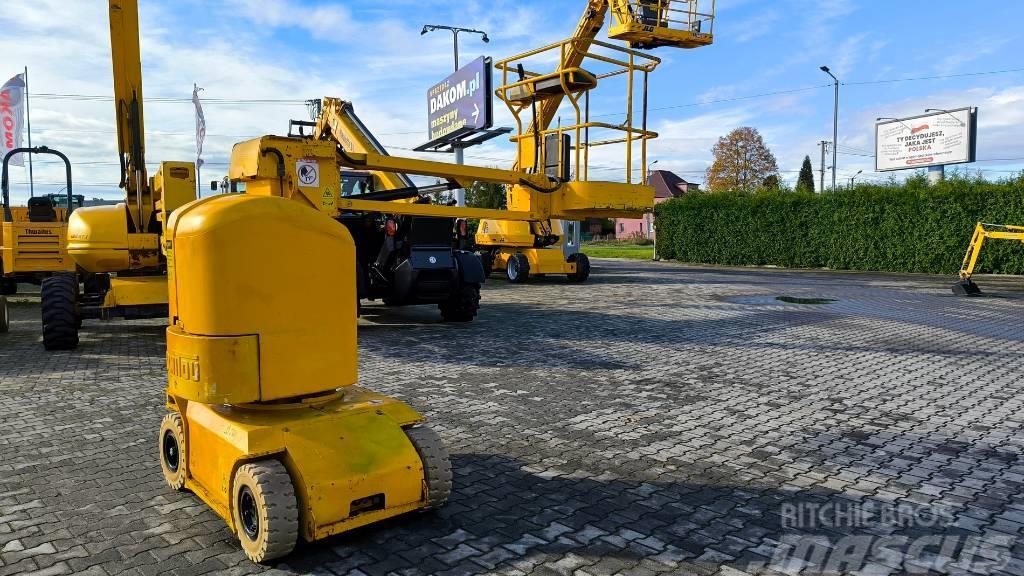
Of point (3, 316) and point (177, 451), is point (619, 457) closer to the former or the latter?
point (177, 451)

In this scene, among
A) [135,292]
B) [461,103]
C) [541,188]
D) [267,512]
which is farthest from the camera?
[461,103]

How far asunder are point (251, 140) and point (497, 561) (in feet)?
21.0

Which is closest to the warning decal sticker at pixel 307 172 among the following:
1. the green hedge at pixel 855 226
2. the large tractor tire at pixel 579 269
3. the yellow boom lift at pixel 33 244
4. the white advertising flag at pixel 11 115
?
the yellow boom lift at pixel 33 244

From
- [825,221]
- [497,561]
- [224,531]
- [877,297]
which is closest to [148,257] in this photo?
[224,531]

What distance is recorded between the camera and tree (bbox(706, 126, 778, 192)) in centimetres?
5456

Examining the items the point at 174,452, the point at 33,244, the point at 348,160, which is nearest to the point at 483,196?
the point at 33,244

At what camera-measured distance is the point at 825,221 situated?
93.6 ft

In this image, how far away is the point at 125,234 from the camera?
9.52 m

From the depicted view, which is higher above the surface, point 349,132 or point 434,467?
point 349,132

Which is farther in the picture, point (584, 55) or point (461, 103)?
point (461, 103)

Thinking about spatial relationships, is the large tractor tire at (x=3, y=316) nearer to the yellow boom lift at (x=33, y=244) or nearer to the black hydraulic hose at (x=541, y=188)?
the yellow boom lift at (x=33, y=244)

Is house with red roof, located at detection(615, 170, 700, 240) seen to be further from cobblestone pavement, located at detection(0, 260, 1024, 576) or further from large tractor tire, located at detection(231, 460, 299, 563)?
large tractor tire, located at detection(231, 460, 299, 563)

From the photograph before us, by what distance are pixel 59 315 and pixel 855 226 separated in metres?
26.9

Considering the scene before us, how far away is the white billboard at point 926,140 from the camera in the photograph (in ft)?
127
